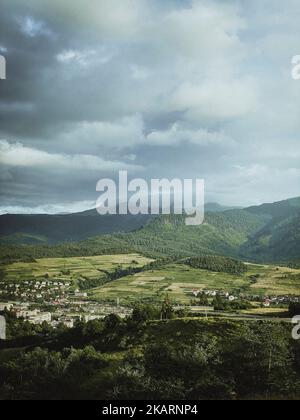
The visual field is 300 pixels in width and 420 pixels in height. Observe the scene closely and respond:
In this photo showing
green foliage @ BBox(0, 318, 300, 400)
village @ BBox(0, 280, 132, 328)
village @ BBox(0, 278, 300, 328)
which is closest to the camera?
green foliage @ BBox(0, 318, 300, 400)

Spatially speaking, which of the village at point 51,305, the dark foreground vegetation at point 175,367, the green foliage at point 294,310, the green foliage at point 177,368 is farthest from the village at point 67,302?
the green foliage at point 177,368

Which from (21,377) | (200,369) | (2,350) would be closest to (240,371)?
(200,369)

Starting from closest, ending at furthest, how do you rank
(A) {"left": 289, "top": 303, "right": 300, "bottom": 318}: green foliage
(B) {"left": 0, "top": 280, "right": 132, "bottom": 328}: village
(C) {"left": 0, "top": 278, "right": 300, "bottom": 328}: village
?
(A) {"left": 289, "top": 303, "right": 300, "bottom": 318}: green foliage, (B) {"left": 0, "top": 280, "right": 132, "bottom": 328}: village, (C) {"left": 0, "top": 278, "right": 300, "bottom": 328}: village

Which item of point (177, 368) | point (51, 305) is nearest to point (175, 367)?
point (177, 368)

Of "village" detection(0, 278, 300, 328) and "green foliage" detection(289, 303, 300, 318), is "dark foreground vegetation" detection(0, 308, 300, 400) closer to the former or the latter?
"green foliage" detection(289, 303, 300, 318)

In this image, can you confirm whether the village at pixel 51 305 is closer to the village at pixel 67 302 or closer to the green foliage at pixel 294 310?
the village at pixel 67 302

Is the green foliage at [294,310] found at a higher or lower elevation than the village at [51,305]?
higher

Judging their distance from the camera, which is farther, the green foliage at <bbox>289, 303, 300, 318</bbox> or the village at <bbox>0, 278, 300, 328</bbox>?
the village at <bbox>0, 278, 300, 328</bbox>

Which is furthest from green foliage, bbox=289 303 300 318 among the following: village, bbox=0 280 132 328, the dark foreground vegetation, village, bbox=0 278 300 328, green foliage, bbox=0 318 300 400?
village, bbox=0 280 132 328
